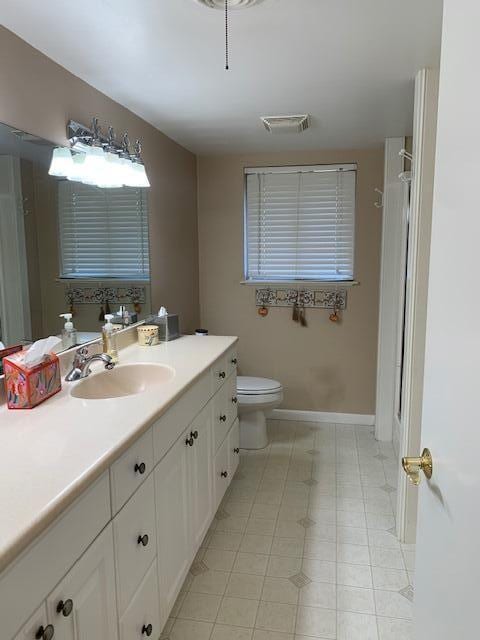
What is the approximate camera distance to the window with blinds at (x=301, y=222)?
12.1 ft

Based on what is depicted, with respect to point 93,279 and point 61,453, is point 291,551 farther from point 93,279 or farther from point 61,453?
point 93,279

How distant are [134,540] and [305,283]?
8.80 feet

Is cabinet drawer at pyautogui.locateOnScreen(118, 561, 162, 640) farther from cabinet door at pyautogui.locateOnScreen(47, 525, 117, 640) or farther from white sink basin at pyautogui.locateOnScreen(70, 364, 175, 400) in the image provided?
white sink basin at pyautogui.locateOnScreen(70, 364, 175, 400)

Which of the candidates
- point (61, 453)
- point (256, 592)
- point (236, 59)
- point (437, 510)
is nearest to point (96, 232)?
point (236, 59)

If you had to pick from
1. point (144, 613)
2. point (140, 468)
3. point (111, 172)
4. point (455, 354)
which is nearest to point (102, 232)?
point (111, 172)

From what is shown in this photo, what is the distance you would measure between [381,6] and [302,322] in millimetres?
2548

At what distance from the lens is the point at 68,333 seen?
7.01ft

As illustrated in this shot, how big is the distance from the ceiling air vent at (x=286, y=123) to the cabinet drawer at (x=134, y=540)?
2106 millimetres

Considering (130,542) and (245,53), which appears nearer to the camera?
(130,542)

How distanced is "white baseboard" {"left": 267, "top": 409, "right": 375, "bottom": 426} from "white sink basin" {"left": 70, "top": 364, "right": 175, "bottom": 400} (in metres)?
1.93

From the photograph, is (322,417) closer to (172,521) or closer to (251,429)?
(251,429)

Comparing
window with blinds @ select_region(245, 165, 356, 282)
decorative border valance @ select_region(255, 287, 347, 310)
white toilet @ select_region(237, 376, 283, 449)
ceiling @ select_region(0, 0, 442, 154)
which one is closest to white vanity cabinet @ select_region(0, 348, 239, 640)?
white toilet @ select_region(237, 376, 283, 449)

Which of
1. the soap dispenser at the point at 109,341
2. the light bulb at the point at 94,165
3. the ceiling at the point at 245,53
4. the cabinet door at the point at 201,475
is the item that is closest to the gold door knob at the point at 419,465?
the cabinet door at the point at 201,475

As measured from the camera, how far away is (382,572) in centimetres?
213
